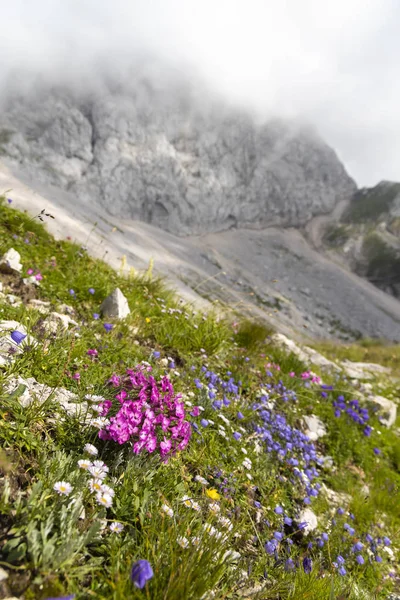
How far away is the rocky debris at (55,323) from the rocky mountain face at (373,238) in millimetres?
66808

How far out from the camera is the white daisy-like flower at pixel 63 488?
5.46ft

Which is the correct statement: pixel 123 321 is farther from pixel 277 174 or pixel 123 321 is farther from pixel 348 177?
pixel 348 177

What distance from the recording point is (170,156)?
1913 inches

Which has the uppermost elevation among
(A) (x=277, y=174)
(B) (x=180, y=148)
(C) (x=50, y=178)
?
(A) (x=277, y=174)

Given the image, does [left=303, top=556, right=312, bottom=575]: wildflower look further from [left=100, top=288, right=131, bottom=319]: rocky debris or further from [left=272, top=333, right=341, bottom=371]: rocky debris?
[left=272, top=333, right=341, bottom=371]: rocky debris

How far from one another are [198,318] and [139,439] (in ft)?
11.4

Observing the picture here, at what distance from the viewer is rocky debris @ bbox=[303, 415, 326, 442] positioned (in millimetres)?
4505

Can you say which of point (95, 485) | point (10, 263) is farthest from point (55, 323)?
point (95, 485)

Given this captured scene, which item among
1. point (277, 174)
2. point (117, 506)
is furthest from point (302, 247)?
point (117, 506)

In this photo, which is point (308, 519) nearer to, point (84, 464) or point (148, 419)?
point (148, 419)

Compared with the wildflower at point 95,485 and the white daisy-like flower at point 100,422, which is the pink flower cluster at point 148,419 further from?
the wildflower at point 95,485

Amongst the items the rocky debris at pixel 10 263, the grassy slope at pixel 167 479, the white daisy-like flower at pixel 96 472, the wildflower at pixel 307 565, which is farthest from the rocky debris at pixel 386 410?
the rocky debris at pixel 10 263

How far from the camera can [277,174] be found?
63.9m

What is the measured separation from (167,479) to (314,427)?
300cm
